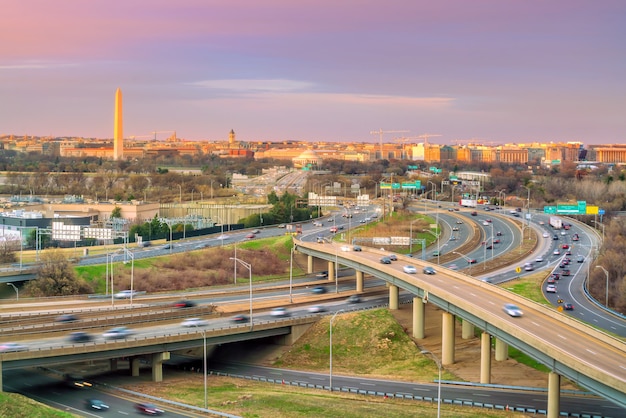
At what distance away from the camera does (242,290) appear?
231 feet

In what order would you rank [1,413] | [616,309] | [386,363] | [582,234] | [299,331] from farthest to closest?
[582,234] → [616,309] → [299,331] → [386,363] → [1,413]

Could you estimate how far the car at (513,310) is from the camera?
4434 cm

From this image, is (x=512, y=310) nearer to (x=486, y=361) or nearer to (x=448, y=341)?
(x=486, y=361)

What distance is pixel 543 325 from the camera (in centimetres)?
4259

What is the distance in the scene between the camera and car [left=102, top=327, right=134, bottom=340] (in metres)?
48.3

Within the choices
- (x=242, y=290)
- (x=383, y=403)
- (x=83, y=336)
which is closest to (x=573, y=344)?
(x=383, y=403)

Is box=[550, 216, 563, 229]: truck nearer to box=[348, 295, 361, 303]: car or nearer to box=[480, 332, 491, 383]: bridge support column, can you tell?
box=[348, 295, 361, 303]: car

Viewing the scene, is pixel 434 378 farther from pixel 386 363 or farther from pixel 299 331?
pixel 299 331

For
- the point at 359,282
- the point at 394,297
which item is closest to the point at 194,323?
the point at 394,297

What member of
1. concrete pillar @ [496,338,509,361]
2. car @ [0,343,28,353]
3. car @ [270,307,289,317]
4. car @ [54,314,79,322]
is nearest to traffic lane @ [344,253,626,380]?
concrete pillar @ [496,338,509,361]

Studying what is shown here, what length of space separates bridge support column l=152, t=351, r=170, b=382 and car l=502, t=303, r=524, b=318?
19847mm

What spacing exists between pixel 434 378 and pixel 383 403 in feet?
21.9

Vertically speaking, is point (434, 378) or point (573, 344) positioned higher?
point (573, 344)

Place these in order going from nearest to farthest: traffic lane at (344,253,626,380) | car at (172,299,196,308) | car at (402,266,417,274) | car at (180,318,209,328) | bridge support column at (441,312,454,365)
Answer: traffic lane at (344,253,626,380)
bridge support column at (441,312,454,365)
car at (180,318,209,328)
car at (172,299,196,308)
car at (402,266,417,274)
